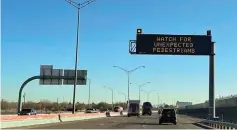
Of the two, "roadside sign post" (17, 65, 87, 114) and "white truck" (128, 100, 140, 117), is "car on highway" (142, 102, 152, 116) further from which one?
"roadside sign post" (17, 65, 87, 114)

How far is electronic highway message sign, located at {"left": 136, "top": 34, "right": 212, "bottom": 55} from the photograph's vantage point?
42188 millimetres

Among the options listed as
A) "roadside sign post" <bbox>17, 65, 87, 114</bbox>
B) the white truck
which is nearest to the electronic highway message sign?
"roadside sign post" <bbox>17, 65, 87, 114</bbox>

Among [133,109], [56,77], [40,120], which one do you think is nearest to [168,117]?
[40,120]

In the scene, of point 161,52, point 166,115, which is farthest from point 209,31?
point 166,115

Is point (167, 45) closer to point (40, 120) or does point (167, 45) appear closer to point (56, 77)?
point (40, 120)

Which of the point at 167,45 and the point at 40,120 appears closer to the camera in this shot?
the point at 40,120

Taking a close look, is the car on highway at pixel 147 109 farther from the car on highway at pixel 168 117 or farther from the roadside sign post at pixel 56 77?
the car on highway at pixel 168 117

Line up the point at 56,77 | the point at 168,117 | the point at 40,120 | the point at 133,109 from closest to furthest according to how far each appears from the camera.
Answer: the point at 40,120, the point at 168,117, the point at 56,77, the point at 133,109

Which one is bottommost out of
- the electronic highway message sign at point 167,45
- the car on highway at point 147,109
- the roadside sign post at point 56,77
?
the car on highway at point 147,109

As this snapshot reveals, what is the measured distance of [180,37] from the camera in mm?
42531

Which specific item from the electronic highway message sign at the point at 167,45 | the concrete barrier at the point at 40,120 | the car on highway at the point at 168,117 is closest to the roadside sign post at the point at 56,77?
the concrete barrier at the point at 40,120

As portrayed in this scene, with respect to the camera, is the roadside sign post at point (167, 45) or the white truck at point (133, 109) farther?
the white truck at point (133, 109)

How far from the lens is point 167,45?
1665 inches

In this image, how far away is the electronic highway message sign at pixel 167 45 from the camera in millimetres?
42188
